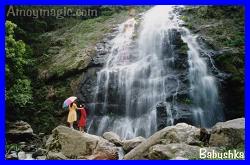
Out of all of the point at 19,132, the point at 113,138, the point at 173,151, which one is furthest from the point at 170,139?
the point at 19,132

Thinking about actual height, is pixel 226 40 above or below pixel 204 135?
above

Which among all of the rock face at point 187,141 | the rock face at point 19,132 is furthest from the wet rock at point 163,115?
the rock face at point 19,132

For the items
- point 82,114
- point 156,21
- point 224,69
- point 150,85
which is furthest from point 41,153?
point 156,21

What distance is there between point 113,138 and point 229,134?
3.77 meters

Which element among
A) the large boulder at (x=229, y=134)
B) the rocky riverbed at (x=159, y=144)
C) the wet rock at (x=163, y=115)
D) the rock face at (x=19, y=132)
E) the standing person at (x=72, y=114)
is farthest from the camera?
the wet rock at (x=163, y=115)

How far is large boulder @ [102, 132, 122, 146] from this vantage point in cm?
1356

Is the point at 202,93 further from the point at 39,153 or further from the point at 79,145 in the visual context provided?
the point at 39,153

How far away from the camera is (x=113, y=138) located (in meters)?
13.9

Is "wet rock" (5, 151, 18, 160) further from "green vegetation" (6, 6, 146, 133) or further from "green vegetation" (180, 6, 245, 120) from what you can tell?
"green vegetation" (180, 6, 245, 120)

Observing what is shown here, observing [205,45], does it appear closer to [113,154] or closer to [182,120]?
[182,120]

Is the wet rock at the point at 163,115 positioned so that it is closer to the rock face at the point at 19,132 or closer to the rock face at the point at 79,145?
the rock face at the point at 79,145

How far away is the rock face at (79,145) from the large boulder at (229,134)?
2.44 m

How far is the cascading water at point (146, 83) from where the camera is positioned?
15.2m

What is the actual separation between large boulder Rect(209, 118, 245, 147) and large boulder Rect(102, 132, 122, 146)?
9.75 feet
